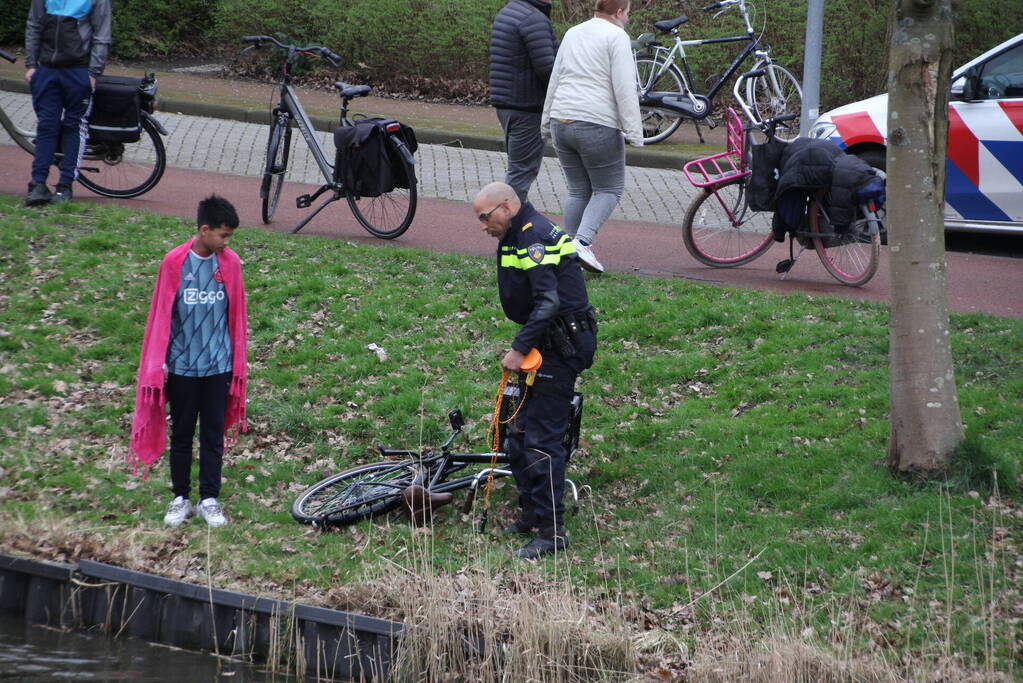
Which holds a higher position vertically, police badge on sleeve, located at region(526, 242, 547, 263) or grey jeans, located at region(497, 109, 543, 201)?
grey jeans, located at region(497, 109, 543, 201)

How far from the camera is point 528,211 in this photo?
5906 mm

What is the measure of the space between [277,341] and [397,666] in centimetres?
392

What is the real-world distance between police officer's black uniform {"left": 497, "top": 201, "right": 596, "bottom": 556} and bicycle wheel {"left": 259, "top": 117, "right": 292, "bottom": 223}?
5250 mm

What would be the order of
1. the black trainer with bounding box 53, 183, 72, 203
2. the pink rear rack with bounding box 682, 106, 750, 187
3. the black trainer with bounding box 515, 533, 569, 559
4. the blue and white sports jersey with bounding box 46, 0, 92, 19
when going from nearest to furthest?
the black trainer with bounding box 515, 533, 569, 559 → the pink rear rack with bounding box 682, 106, 750, 187 → the blue and white sports jersey with bounding box 46, 0, 92, 19 → the black trainer with bounding box 53, 183, 72, 203

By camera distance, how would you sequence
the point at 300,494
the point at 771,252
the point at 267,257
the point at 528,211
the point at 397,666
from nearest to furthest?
1. the point at 397,666
2. the point at 528,211
3. the point at 300,494
4. the point at 267,257
5. the point at 771,252

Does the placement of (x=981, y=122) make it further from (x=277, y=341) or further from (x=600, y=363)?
(x=277, y=341)

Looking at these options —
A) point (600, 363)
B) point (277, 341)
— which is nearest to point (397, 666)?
point (600, 363)

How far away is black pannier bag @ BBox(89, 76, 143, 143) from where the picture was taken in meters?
10.8

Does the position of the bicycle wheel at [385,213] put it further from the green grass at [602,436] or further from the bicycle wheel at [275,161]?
the bicycle wheel at [275,161]

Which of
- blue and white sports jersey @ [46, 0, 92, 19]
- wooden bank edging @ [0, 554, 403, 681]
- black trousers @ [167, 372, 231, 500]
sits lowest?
wooden bank edging @ [0, 554, 403, 681]

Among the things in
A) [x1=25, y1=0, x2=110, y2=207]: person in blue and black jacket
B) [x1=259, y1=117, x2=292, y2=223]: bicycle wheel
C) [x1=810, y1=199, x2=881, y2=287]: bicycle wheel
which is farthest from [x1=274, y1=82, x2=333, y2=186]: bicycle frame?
[x1=810, y1=199, x2=881, y2=287]: bicycle wheel

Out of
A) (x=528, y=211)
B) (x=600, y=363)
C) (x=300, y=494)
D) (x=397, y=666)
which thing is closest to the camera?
(x=397, y=666)

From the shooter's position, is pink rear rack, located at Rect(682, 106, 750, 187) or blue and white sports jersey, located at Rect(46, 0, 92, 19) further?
blue and white sports jersey, located at Rect(46, 0, 92, 19)

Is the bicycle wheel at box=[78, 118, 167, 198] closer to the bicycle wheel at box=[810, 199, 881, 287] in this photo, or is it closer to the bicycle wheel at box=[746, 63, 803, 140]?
the bicycle wheel at box=[810, 199, 881, 287]
